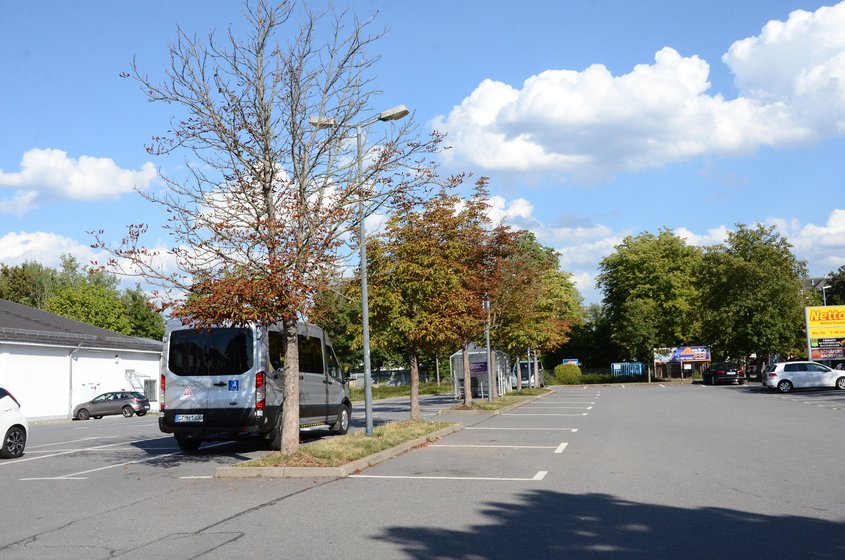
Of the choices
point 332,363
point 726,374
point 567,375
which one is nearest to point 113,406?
point 332,363

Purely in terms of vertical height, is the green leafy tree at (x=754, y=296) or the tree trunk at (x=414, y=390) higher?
the green leafy tree at (x=754, y=296)

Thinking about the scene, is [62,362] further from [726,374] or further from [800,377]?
[726,374]

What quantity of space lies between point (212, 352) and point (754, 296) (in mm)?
49352

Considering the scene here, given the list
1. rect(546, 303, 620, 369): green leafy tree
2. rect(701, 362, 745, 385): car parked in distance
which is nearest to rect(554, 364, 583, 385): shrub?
rect(546, 303, 620, 369): green leafy tree

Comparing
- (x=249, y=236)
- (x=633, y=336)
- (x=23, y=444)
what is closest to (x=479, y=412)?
(x=23, y=444)

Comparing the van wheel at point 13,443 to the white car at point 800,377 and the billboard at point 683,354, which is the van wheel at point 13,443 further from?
the billboard at point 683,354

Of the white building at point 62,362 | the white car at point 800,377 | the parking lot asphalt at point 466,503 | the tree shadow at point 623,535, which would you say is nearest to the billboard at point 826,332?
the white car at point 800,377

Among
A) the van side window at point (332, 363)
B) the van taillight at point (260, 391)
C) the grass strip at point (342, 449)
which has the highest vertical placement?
the van side window at point (332, 363)

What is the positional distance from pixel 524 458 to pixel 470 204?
14.3 metres

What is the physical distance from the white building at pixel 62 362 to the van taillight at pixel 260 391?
83.7ft

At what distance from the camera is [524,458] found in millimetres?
13859

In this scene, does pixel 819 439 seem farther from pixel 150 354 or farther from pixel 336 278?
pixel 150 354

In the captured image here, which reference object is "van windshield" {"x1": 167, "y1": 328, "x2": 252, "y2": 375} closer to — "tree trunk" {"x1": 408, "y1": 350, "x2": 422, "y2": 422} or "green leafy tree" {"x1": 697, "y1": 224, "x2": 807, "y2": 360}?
"tree trunk" {"x1": 408, "y1": 350, "x2": 422, "y2": 422}

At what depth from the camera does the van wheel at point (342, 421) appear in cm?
1852
